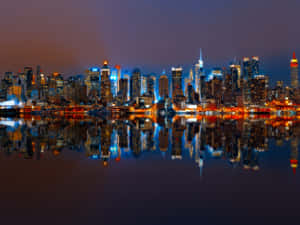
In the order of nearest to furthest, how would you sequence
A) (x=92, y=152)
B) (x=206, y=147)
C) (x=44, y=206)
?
(x=44, y=206)
(x=92, y=152)
(x=206, y=147)

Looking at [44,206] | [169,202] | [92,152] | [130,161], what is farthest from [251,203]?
[92,152]

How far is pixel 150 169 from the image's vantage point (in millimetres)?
12039

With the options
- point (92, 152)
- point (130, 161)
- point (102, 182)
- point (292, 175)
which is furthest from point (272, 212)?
point (92, 152)

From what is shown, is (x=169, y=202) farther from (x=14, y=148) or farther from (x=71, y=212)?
(x=14, y=148)

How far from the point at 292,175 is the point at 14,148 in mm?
15287

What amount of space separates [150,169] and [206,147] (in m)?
6.97

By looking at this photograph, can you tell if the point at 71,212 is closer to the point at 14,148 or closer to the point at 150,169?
the point at 150,169

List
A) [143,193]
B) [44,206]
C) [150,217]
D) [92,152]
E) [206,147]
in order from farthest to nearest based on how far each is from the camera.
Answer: [206,147], [92,152], [143,193], [44,206], [150,217]

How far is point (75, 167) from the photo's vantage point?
40.4ft

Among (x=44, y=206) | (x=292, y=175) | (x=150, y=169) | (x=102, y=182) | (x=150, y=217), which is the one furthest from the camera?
(x=150, y=169)

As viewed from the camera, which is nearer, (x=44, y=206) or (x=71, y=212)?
(x=71, y=212)

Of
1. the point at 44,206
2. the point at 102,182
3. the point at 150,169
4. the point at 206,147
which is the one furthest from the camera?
the point at 206,147

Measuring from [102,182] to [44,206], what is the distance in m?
2.60

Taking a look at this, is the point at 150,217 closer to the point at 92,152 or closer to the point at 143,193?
the point at 143,193
